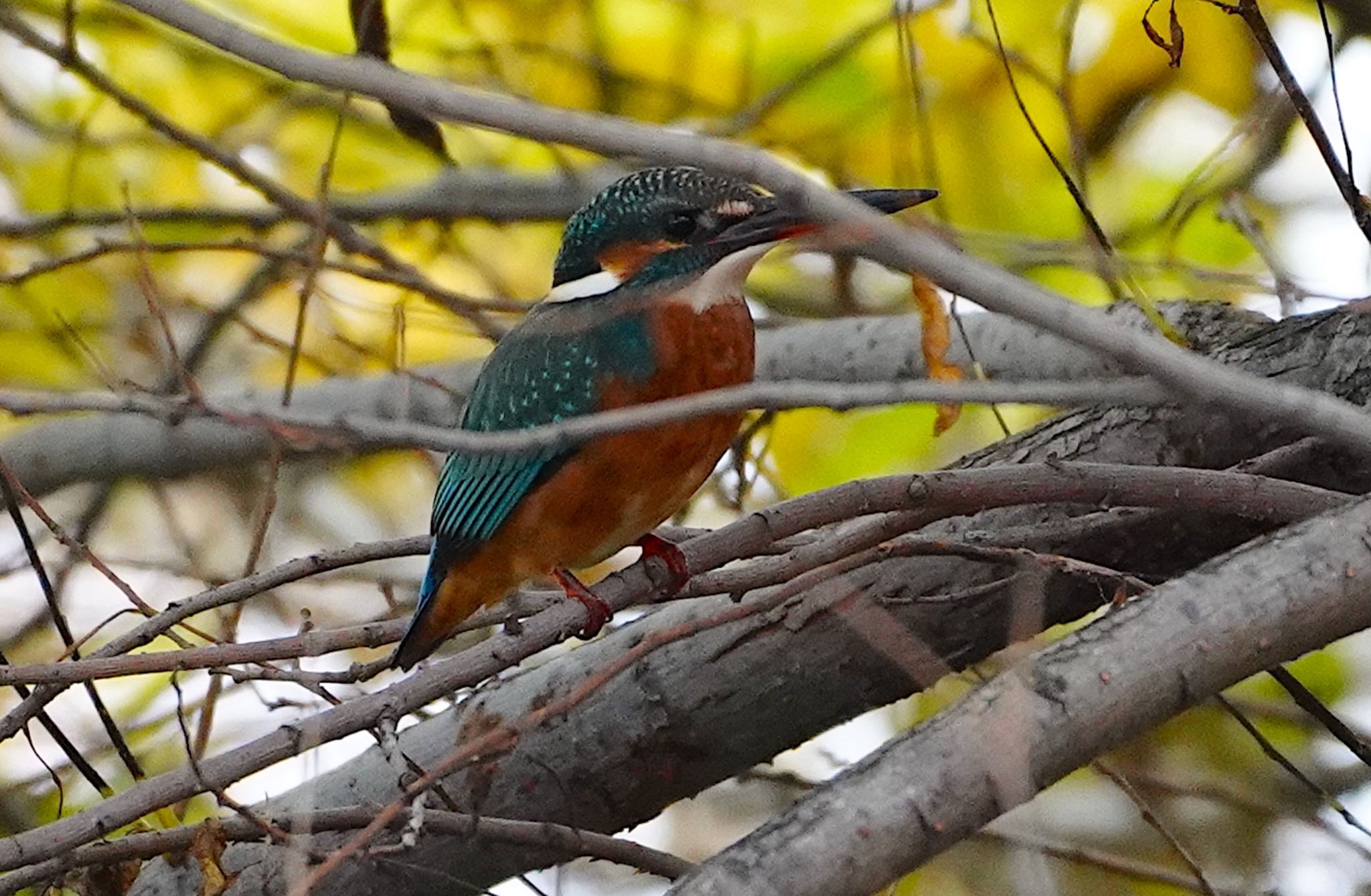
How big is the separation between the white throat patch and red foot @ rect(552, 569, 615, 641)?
0.44 m

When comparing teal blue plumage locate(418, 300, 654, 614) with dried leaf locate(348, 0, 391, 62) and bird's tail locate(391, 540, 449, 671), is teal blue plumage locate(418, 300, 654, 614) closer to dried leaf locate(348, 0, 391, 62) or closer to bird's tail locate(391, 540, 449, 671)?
bird's tail locate(391, 540, 449, 671)

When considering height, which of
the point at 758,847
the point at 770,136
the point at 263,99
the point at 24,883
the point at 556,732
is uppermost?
the point at 263,99

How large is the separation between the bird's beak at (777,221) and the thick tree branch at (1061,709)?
0.75 metres

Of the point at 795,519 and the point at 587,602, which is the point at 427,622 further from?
the point at 795,519

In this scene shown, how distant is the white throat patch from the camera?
2.64 meters

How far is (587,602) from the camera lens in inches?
89.6

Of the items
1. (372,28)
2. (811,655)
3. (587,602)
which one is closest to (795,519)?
(811,655)

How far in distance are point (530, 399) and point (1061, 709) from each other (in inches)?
48.0

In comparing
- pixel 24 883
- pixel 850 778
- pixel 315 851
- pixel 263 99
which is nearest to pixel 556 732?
pixel 315 851

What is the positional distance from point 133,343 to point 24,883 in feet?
8.27

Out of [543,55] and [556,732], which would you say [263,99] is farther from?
[556,732]

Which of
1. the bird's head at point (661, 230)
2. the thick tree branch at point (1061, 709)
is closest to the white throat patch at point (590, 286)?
the bird's head at point (661, 230)

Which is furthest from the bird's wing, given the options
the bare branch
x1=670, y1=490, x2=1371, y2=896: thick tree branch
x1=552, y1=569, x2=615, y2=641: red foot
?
the bare branch

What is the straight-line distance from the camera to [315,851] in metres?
2.07
